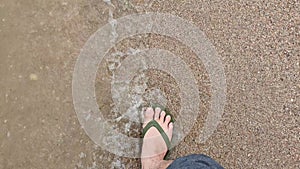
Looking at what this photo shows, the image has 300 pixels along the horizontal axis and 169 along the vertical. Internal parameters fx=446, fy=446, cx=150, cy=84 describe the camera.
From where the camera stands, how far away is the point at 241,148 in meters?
2.19

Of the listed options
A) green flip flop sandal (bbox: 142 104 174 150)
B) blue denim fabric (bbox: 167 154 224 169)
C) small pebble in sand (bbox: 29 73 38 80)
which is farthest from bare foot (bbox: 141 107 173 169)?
small pebble in sand (bbox: 29 73 38 80)

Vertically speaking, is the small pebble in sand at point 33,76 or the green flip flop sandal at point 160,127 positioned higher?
the small pebble in sand at point 33,76

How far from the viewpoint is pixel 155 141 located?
2309 mm

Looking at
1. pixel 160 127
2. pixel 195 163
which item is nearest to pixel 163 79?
pixel 160 127

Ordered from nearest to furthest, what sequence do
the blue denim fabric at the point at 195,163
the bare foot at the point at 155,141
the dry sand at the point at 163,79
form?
1. the blue denim fabric at the point at 195,163
2. the dry sand at the point at 163,79
3. the bare foot at the point at 155,141

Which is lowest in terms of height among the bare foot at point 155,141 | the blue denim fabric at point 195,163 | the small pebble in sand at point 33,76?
Result: the blue denim fabric at point 195,163

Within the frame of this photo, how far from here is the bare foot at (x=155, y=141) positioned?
228 cm

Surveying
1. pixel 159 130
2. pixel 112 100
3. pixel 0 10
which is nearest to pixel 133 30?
pixel 112 100

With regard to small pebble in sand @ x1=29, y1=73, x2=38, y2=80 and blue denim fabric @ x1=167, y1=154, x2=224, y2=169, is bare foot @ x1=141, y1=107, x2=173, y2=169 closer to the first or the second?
blue denim fabric @ x1=167, y1=154, x2=224, y2=169

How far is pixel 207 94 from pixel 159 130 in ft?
1.04

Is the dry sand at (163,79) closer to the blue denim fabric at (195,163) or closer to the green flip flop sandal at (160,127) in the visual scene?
the green flip flop sandal at (160,127)

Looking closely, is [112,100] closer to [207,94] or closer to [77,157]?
[77,157]

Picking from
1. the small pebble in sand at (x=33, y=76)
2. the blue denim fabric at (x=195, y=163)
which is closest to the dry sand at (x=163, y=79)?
the small pebble in sand at (x=33, y=76)

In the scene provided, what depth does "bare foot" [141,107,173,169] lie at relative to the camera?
7.48 ft
